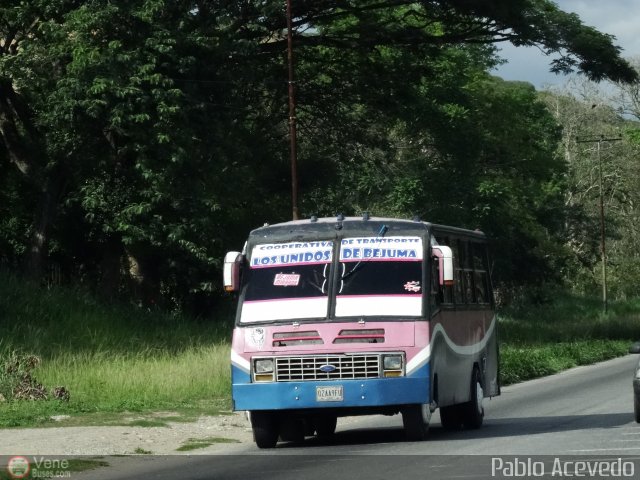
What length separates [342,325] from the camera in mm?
15594

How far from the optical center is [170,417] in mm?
19109

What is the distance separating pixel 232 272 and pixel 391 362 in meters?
2.26

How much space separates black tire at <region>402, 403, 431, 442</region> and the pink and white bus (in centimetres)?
1

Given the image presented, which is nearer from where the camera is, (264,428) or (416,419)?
(416,419)

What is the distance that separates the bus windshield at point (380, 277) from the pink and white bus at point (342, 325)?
12mm

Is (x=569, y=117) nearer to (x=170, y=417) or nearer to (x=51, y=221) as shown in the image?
(x=51, y=221)

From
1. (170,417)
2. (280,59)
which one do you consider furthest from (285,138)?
(170,417)

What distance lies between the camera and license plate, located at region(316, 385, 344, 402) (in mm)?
15195

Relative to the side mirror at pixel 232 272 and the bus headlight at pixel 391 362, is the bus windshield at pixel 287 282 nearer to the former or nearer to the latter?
the side mirror at pixel 232 272

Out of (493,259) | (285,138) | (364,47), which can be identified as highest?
(364,47)

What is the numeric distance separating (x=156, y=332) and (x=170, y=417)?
15659 millimetres

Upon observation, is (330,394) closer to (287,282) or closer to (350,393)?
(350,393)

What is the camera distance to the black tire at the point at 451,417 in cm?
1792
